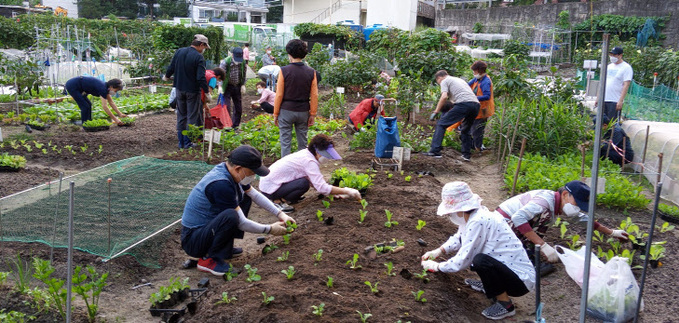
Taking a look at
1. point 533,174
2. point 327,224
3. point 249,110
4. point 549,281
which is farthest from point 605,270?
point 249,110

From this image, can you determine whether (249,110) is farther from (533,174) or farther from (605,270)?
(605,270)

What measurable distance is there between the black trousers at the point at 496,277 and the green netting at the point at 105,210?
2670 mm

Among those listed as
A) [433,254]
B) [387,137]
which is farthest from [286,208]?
[387,137]

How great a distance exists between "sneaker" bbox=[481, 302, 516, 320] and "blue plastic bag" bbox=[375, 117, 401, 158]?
3984mm

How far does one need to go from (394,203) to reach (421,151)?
3156 mm

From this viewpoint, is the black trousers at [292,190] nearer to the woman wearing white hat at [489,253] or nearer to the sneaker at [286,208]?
the sneaker at [286,208]

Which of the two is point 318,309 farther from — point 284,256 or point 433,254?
point 433,254

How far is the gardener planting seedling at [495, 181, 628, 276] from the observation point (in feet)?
13.5

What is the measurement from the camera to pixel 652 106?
11.3m

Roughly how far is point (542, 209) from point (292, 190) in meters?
2.70

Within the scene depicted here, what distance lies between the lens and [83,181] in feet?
18.3

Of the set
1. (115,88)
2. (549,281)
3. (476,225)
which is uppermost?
(115,88)

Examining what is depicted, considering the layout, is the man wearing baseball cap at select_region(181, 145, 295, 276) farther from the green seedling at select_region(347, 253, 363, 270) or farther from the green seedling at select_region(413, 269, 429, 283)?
the green seedling at select_region(413, 269, 429, 283)

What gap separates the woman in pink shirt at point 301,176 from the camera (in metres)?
5.53
